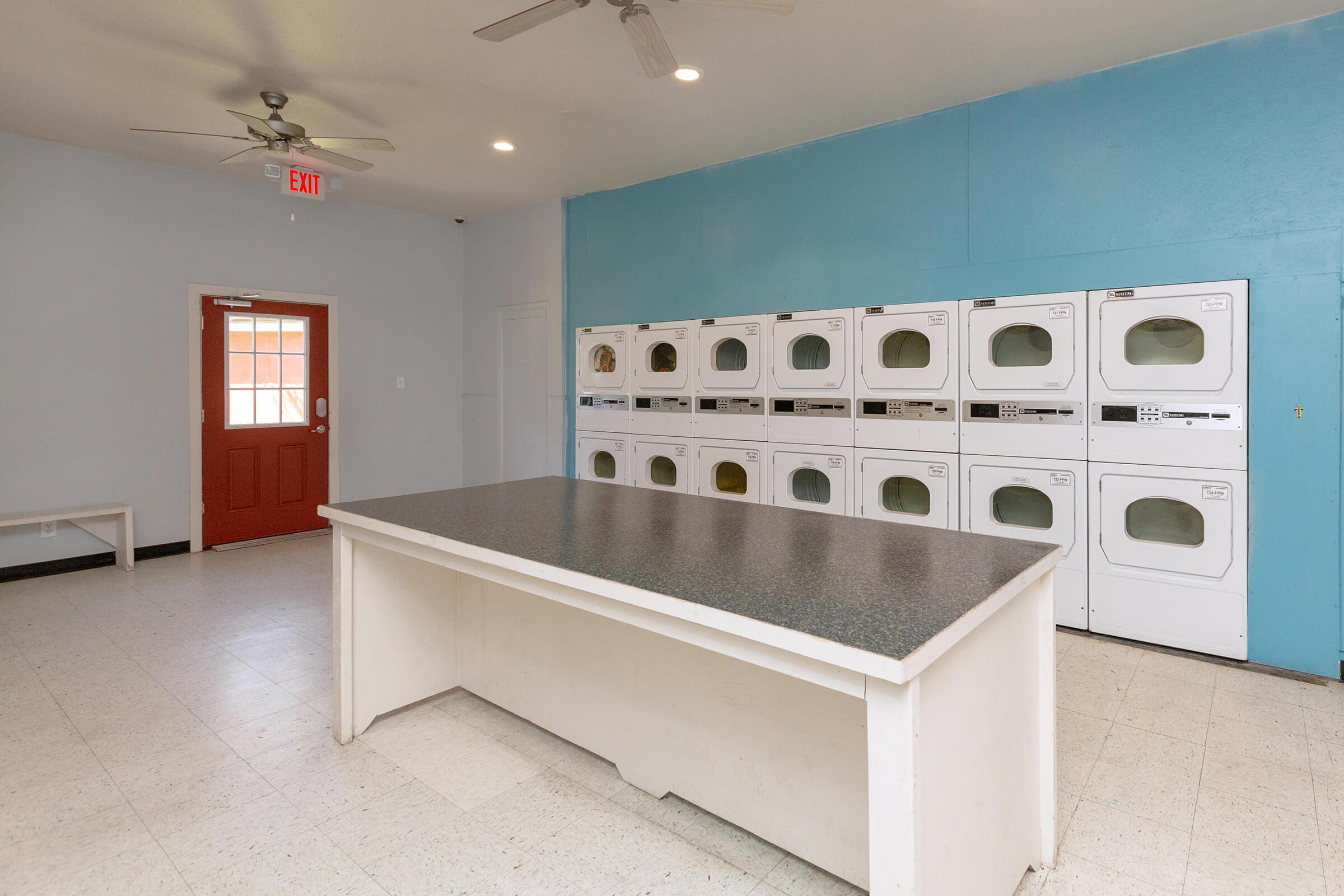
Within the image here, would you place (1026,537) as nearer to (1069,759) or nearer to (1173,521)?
(1173,521)

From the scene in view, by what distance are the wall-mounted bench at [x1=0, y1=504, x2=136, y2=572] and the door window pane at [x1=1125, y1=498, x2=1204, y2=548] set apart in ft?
20.2

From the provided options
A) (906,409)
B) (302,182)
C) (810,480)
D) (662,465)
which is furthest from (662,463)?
(302,182)

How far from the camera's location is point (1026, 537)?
3.71 meters

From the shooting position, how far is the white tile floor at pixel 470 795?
69.0 inches

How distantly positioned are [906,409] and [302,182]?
3.97 metres

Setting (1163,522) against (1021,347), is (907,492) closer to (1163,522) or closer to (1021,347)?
(1021,347)

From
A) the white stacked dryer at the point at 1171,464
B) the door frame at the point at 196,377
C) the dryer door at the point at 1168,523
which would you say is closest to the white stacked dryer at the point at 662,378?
the white stacked dryer at the point at 1171,464

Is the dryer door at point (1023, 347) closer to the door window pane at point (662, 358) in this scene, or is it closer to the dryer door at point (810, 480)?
the dryer door at point (810, 480)

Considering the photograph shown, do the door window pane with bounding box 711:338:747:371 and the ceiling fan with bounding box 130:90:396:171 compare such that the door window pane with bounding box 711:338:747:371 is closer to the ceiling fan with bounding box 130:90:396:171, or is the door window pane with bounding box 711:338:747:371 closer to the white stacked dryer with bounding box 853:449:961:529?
the white stacked dryer with bounding box 853:449:961:529

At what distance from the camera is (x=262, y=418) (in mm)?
5645

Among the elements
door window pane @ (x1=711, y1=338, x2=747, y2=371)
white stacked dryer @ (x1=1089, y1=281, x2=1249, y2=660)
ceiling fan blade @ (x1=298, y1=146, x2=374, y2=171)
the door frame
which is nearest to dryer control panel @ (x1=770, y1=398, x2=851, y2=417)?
door window pane @ (x1=711, y1=338, x2=747, y2=371)

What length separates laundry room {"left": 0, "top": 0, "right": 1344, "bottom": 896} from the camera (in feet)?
5.65

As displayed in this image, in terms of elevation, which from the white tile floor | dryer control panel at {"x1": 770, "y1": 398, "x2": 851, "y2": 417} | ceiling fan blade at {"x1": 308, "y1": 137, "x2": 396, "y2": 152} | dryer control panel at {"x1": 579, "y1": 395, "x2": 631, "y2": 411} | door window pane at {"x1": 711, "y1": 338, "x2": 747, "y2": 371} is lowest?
the white tile floor

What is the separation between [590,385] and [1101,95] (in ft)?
12.2
